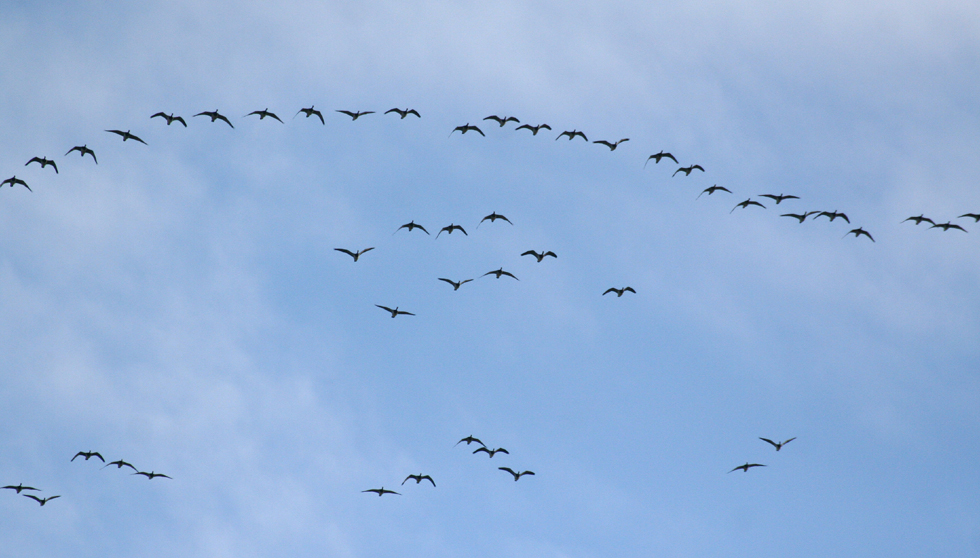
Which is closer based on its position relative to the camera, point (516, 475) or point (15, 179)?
point (15, 179)

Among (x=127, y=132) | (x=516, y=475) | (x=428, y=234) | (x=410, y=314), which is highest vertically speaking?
(x=127, y=132)

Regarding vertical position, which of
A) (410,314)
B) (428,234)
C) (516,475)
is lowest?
(516,475)

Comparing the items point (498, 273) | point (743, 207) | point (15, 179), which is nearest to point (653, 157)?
point (743, 207)

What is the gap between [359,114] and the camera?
97188 mm

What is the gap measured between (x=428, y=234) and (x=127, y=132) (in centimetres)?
2970

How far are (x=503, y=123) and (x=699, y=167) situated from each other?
20.1 meters

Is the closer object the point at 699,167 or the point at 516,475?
the point at 699,167

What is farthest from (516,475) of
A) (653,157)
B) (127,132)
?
(127,132)

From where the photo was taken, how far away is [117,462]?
350 ft

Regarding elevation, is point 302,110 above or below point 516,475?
above

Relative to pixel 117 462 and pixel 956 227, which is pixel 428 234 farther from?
pixel 956 227

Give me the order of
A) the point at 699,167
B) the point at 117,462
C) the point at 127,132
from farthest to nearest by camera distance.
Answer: the point at 117,462
the point at 699,167
the point at 127,132

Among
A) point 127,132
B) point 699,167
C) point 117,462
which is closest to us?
point 127,132

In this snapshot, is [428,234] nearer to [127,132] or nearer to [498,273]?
[498,273]
